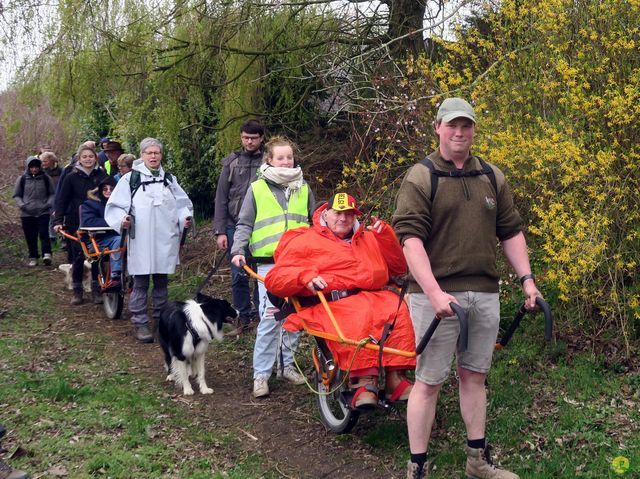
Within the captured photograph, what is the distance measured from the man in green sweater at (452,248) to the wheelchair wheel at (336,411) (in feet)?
3.22

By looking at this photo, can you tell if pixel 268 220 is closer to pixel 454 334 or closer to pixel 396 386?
pixel 396 386

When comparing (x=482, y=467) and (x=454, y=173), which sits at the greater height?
(x=454, y=173)

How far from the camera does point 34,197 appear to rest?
1419cm

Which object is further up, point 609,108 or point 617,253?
point 609,108

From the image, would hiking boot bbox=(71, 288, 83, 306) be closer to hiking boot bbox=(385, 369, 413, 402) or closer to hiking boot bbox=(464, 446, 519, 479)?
hiking boot bbox=(385, 369, 413, 402)

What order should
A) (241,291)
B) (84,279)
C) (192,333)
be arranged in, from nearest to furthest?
1. (192,333)
2. (241,291)
3. (84,279)

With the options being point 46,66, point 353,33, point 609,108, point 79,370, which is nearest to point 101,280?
point 79,370

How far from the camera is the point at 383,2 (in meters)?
11.0

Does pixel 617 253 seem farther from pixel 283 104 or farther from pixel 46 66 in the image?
pixel 46 66

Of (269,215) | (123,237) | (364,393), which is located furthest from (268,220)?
(123,237)

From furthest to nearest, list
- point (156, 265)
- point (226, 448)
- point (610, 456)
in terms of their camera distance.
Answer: point (156, 265), point (226, 448), point (610, 456)

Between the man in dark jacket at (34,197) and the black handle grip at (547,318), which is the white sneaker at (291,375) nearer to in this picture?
the black handle grip at (547,318)

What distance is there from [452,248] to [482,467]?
1.40 m

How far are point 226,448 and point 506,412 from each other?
2.10m
